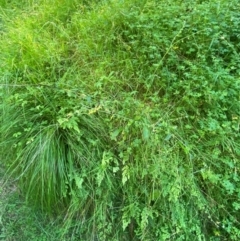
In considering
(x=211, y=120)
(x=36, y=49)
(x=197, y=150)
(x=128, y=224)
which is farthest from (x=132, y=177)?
(x=36, y=49)

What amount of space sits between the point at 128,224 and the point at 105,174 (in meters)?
0.33

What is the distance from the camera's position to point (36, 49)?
2.11 metres

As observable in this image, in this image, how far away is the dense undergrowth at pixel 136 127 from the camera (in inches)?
68.5

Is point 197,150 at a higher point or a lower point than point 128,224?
higher

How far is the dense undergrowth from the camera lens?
1.74 metres

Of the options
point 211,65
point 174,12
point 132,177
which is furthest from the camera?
point 174,12

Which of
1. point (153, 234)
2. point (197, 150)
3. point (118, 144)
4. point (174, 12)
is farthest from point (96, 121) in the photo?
point (174, 12)

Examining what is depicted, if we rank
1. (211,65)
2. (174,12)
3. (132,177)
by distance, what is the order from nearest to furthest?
(132,177), (211,65), (174,12)

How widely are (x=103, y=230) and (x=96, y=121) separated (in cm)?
62

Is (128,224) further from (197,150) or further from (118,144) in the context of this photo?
(197,150)

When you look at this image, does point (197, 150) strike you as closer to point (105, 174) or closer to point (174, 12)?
point (105, 174)

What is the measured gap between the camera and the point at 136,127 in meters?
1.76

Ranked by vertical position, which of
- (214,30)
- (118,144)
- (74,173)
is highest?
(214,30)

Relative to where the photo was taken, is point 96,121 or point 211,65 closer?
point 96,121
